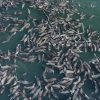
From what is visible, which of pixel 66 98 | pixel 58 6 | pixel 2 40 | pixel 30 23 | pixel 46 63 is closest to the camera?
pixel 66 98

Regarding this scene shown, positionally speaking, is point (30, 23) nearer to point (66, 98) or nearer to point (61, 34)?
point (61, 34)

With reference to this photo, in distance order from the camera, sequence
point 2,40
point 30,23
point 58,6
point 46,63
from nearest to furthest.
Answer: point 46,63, point 2,40, point 30,23, point 58,6

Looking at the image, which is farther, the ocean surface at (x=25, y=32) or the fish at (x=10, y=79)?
the ocean surface at (x=25, y=32)

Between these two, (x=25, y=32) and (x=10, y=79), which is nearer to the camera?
(x=10, y=79)

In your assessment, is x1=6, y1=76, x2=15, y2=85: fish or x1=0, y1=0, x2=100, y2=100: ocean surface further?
x1=0, y1=0, x2=100, y2=100: ocean surface

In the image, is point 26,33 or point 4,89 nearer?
point 4,89

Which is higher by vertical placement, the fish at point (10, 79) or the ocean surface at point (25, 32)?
the ocean surface at point (25, 32)

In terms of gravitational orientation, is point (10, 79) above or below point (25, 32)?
below

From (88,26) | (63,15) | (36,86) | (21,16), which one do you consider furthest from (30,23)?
(36,86)

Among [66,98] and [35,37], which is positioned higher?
[35,37]

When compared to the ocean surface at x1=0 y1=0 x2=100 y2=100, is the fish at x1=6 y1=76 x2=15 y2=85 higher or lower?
lower

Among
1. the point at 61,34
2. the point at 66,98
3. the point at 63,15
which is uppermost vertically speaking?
the point at 63,15
